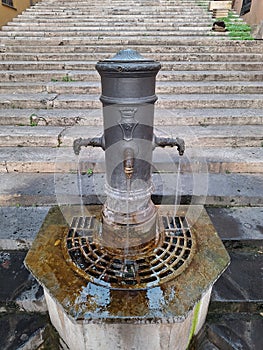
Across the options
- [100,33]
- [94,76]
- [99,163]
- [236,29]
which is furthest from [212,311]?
[236,29]

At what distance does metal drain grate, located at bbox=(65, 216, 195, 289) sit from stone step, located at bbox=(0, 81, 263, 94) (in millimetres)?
3321

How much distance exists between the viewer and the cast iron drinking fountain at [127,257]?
1.65m

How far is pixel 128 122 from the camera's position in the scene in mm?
1763

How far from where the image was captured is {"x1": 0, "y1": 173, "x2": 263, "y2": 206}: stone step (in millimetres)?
3100

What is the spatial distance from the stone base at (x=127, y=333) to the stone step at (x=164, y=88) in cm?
397

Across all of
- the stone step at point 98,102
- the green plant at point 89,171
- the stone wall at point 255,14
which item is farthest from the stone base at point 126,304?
the stone wall at point 255,14

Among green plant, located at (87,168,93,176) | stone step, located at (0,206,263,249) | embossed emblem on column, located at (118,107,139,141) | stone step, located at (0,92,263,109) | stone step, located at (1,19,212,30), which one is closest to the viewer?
embossed emblem on column, located at (118,107,139,141)

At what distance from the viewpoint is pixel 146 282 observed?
72.2 inches

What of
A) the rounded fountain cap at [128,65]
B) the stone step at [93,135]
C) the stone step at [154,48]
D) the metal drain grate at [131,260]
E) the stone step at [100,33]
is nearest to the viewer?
the rounded fountain cap at [128,65]

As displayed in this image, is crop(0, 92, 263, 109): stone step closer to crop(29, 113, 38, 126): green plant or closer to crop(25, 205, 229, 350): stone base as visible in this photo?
crop(29, 113, 38, 126): green plant

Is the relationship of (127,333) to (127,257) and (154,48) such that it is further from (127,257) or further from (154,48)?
(154,48)

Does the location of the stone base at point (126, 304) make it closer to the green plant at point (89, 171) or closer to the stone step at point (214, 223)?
the stone step at point (214, 223)

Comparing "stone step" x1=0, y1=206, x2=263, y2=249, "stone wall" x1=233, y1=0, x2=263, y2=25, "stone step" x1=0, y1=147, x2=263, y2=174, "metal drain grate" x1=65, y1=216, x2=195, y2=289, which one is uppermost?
"stone wall" x1=233, y1=0, x2=263, y2=25

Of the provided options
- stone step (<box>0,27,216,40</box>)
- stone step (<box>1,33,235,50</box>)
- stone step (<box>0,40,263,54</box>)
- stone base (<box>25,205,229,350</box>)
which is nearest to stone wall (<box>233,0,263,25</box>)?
stone step (<box>0,27,216,40</box>)
